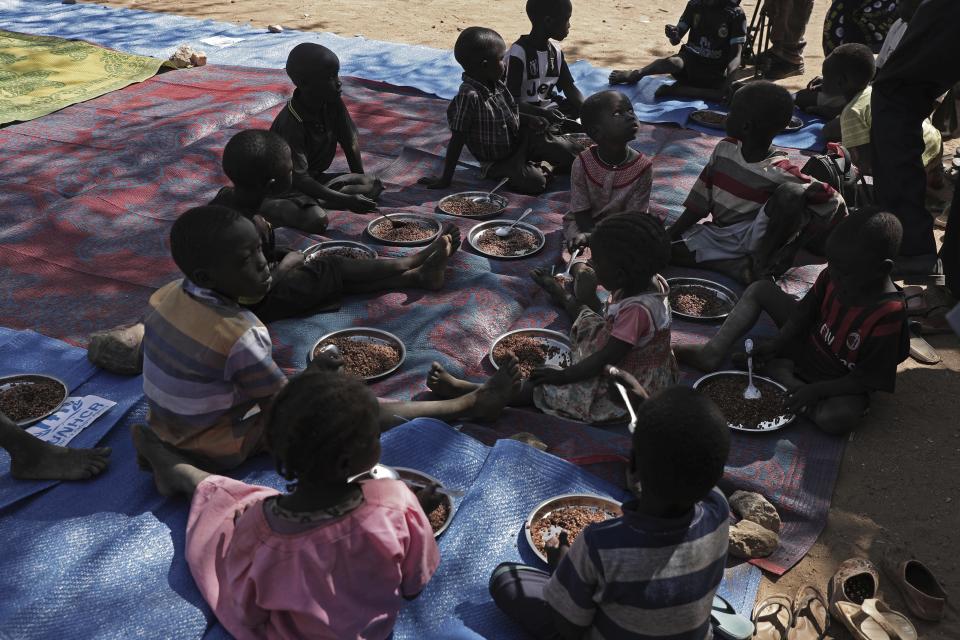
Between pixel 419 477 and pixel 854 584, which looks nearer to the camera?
pixel 854 584

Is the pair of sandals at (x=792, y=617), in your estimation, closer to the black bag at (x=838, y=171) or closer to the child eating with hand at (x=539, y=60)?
the black bag at (x=838, y=171)

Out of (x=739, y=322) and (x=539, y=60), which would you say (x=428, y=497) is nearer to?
(x=739, y=322)

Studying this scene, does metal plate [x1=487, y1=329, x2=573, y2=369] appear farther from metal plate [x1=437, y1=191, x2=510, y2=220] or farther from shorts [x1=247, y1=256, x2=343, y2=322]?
metal plate [x1=437, y1=191, x2=510, y2=220]

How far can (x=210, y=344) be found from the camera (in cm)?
261

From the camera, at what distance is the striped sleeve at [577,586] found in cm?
195

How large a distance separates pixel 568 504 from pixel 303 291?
1.79 meters

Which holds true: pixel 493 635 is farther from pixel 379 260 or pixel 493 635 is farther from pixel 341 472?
pixel 379 260

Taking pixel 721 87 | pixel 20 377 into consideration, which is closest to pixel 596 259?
pixel 20 377

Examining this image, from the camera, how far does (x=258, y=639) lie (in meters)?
2.20

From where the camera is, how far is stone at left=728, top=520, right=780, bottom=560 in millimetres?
2721

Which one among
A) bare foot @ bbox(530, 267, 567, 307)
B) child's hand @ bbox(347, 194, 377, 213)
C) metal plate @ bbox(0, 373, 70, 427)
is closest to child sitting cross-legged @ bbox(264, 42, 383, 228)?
child's hand @ bbox(347, 194, 377, 213)

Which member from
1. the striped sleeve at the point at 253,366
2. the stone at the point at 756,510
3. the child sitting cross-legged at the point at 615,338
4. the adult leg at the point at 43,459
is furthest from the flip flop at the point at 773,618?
the adult leg at the point at 43,459

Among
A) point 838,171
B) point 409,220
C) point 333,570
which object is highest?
point 838,171

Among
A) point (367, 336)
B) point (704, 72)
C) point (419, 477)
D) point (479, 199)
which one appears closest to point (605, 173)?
point (479, 199)
